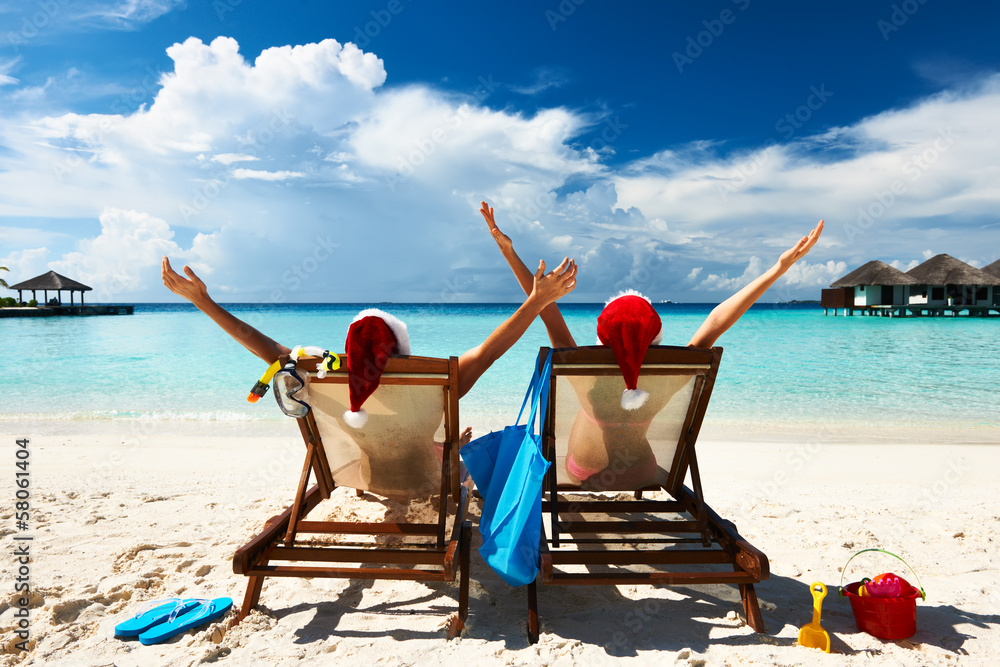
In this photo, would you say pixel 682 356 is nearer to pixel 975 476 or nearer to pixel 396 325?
pixel 396 325

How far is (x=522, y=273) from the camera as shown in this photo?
2676 mm

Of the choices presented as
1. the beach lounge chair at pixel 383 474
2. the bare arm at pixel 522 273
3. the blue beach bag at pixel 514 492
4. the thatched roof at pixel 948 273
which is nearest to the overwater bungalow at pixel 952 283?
the thatched roof at pixel 948 273

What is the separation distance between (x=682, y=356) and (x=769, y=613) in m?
1.24

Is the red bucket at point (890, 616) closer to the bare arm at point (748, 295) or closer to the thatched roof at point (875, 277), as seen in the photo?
the bare arm at point (748, 295)

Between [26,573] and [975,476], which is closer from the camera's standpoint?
[26,573]

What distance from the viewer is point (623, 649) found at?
2.10 meters

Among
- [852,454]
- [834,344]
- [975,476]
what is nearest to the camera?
[975,476]

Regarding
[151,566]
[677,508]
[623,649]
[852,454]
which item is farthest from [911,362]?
[151,566]

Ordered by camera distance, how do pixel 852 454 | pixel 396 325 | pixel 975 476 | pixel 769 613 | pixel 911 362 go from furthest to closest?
1. pixel 911 362
2. pixel 852 454
3. pixel 975 476
4. pixel 396 325
5. pixel 769 613

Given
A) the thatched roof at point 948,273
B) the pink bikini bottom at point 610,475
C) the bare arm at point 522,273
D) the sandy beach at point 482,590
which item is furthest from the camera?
the thatched roof at point 948,273

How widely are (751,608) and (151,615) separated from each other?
2590 mm

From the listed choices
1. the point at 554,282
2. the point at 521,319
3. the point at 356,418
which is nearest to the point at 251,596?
the point at 356,418

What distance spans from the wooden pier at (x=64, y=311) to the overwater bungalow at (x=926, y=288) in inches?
2424

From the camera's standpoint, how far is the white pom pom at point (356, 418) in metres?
2.45
